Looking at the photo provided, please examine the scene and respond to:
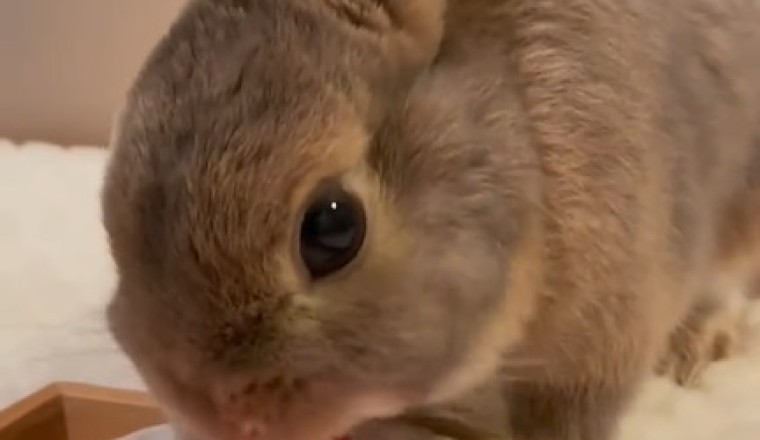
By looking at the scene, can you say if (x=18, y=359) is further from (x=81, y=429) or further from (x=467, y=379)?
(x=467, y=379)

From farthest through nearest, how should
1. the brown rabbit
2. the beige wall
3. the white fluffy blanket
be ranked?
the beige wall < the white fluffy blanket < the brown rabbit

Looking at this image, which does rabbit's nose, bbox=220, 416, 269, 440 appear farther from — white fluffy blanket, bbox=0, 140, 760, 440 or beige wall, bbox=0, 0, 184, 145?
beige wall, bbox=0, 0, 184, 145

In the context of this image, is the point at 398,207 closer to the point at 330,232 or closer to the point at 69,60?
the point at 330,232

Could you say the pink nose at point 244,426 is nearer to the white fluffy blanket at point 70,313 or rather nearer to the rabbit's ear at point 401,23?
the rabbit's ear at point 401,23

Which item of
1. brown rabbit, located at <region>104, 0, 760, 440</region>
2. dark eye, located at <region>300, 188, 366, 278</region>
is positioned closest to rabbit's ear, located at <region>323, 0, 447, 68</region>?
brown rabbit, located at <region>104, 0, 760, 440</region>

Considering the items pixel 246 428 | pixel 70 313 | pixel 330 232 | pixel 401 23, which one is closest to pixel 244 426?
pixel 246 428

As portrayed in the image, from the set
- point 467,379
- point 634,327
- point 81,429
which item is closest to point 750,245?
point 634,327
